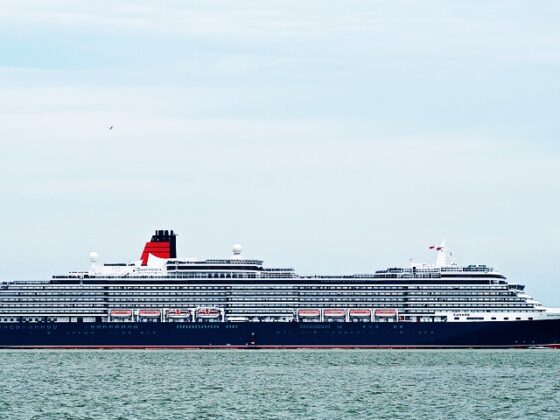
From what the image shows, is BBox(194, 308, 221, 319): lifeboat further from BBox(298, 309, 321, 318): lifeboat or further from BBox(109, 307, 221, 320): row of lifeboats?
BBox(298, 309, 321, 318): lifeboat

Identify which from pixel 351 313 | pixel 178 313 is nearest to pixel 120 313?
pixel 178 313

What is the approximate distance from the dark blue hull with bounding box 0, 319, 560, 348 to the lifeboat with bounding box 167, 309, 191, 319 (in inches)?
41.3

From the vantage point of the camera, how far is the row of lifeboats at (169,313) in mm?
150500

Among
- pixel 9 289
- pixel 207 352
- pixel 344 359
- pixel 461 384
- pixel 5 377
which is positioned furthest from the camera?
pixel 9 289

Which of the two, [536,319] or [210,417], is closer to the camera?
[210,417]

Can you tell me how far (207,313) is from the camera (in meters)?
151

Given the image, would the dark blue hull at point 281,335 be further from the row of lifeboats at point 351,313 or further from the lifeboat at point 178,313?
the row of lifeboats at point 351,313

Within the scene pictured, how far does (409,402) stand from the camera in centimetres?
8094

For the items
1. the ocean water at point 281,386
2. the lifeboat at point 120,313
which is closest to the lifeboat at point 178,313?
the lifeboat at point 120,313

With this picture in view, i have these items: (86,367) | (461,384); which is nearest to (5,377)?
(86,367)

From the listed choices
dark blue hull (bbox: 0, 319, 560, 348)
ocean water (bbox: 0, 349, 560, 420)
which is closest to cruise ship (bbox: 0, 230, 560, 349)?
dark blue hull (bbox: 0, 319, 560, 348)

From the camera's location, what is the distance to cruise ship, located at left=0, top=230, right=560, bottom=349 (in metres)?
146

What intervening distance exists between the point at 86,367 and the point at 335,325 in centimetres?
3827

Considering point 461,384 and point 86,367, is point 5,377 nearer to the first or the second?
point 86,367
